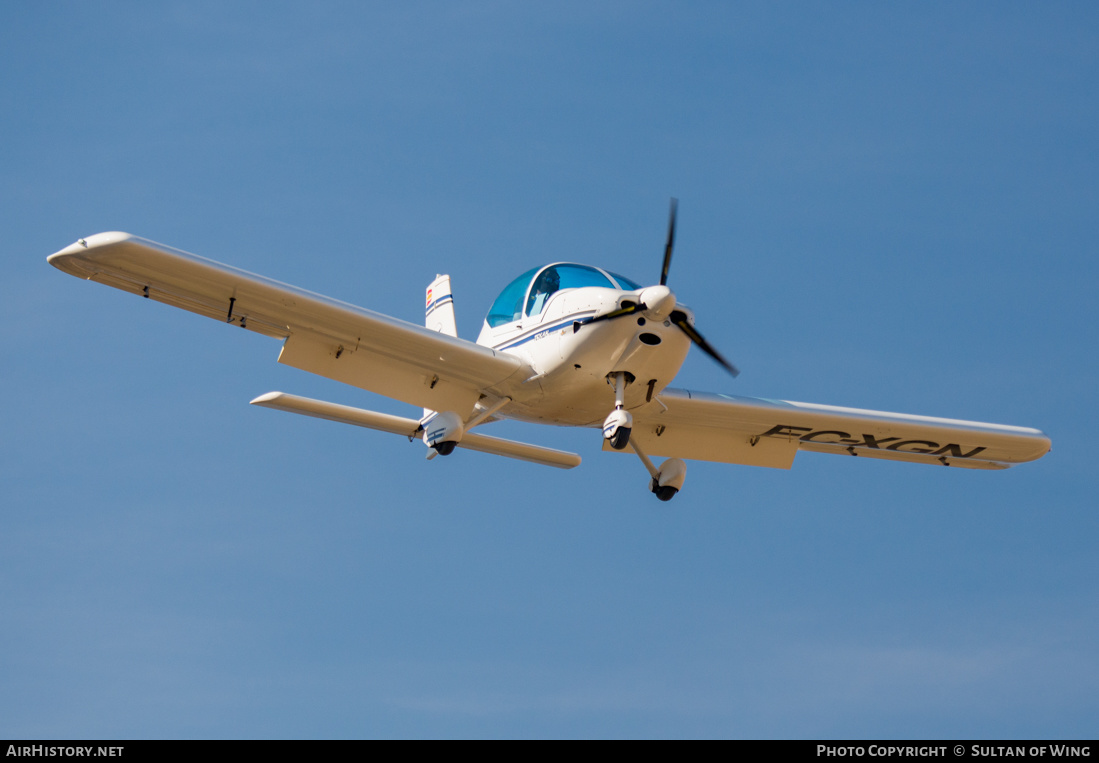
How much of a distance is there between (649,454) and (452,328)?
436 centimetres

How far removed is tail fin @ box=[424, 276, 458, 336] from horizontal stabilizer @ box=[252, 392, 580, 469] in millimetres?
2928

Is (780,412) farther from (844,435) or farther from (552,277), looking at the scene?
(552,277)

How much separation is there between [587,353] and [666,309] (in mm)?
1272

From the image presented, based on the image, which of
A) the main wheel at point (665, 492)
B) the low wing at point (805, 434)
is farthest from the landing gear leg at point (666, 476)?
the low wing at point (805, 434)

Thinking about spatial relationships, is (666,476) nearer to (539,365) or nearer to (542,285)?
(539,365)

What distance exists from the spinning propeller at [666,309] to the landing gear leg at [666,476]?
261 cm

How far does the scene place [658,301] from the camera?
54.0 feet

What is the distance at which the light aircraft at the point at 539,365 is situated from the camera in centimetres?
1667

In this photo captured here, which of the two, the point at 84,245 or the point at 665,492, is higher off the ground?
the point at 84,245

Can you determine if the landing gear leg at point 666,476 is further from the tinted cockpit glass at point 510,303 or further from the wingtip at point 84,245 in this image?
the wingtip at point 84,245

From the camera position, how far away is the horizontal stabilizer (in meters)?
18.3

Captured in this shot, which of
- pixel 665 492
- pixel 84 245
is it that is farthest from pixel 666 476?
pixel 84 245
